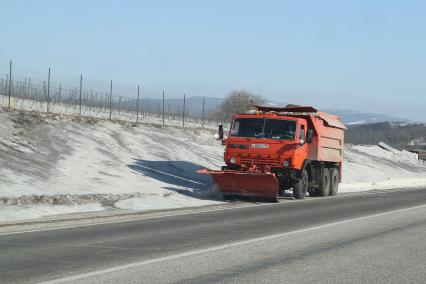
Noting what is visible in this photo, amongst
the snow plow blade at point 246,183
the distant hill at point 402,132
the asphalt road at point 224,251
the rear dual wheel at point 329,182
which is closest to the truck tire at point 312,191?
the rear dual wheel at point 329,182

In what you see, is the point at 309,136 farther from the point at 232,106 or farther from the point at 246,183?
the point at 232,106

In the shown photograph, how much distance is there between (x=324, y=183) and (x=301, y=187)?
309 centimetres

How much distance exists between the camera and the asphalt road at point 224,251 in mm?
8859

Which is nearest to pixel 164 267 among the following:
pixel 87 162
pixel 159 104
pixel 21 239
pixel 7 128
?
pixel 21 239

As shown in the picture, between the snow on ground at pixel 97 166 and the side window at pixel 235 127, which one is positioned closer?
the snow on ground at pixel 97 166

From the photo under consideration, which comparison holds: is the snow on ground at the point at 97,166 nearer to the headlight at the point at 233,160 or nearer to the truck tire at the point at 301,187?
the headlight at the point at 233,160

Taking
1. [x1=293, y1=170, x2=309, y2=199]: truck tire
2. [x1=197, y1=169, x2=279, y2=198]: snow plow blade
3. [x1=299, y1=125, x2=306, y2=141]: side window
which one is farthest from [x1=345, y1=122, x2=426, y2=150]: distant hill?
[x1=197, y1=169, x2=279, y2=198]: snow plow blade

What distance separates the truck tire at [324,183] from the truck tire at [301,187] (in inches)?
90.0

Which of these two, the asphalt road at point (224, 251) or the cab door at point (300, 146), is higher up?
the cab door at point (300, 146)

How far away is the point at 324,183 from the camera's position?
26.4 metres

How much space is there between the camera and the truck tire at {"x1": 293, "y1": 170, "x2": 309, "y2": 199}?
76.5 ft

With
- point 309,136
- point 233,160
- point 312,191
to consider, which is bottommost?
point 312,191

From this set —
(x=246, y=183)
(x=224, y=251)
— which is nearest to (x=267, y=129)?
(x=246, y=183)

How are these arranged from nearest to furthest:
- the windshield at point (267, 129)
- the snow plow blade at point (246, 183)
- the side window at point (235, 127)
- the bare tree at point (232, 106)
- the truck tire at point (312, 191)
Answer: the snow plow blade at point (246, 183)
the windshield at point (267, 129)
the side window at point (235, 127)
the truck tire at point (312, 191)
the bare tree at point (232, 106)
